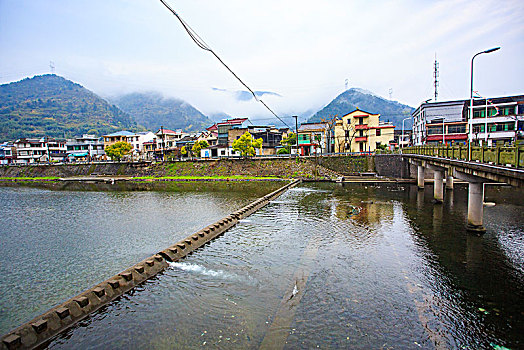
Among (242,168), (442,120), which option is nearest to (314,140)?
(242,168)

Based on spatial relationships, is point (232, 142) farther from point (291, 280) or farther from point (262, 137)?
point (291, 280)

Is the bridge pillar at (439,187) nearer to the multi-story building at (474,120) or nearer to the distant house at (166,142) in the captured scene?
the multi-story building at (474,120)

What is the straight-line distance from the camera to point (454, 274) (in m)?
15.7

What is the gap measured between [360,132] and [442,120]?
19248 millimetres

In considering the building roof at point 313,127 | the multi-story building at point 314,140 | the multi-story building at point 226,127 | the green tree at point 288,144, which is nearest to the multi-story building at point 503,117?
the multi-story building at point 314,140

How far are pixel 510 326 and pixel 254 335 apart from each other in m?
9.51

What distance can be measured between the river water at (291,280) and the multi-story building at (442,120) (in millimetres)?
44983

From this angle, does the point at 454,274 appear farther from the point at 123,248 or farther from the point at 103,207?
the point at 103,207

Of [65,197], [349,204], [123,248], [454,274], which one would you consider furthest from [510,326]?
[65,197]

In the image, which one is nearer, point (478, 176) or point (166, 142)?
point (478, 176)

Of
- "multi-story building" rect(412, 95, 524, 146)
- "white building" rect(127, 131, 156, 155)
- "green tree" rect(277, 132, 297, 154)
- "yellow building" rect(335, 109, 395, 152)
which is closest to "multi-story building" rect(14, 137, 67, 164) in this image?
"white building" rect(127, 131, 156, 155)

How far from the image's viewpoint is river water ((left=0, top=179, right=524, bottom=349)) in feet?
36.1

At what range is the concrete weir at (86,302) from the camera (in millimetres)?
10280

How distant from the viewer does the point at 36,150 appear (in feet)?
343
